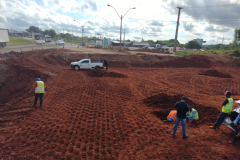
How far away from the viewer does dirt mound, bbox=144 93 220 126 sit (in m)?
7.49

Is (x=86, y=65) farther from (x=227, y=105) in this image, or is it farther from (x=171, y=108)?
(x=227, y=105)

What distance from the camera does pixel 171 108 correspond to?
355 inches

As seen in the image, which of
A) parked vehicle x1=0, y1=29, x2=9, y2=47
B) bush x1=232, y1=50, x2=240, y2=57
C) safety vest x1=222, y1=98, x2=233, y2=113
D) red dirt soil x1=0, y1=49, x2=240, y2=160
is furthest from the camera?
parked vehicle x1=0, y1=29, x2=9, y2=47

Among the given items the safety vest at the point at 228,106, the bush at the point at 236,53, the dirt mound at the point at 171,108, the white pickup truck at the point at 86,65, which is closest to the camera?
the safety vest at the point at 228,106

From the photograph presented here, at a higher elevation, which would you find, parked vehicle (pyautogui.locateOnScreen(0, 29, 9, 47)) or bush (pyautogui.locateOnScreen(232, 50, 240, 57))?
parked vehicle (pyautogui.locateOnScreen(0, 29, 9, 47))

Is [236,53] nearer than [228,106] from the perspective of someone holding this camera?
No

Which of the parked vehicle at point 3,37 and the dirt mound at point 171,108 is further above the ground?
the parked vehicle at point 3,37

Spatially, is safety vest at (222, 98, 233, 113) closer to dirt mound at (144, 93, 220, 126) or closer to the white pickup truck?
dirt mound at (144, 93, 220, 126)

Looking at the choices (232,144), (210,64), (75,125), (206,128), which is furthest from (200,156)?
(210,64)

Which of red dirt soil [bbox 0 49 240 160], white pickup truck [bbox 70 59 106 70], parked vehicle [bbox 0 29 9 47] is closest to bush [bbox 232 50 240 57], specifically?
red dirt soil [bbox 0 49 240 160]

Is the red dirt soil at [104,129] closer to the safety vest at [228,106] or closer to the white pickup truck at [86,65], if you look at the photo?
the safety vest at [228,106]

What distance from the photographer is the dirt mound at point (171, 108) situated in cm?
749

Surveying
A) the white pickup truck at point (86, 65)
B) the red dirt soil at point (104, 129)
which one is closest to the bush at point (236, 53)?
the red dirt soil at point (104, 129)

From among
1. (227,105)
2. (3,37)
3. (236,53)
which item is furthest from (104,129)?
(3,37)
